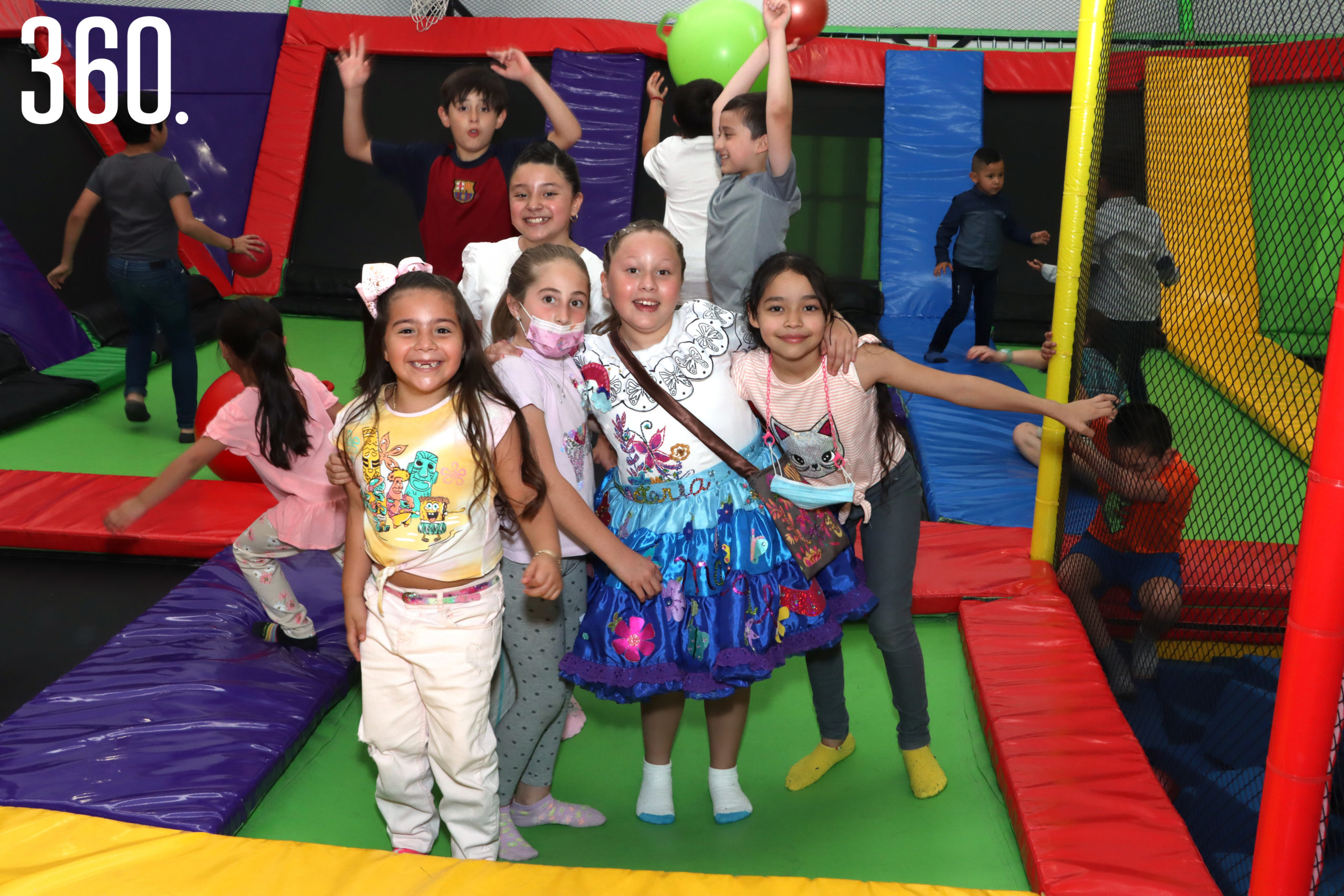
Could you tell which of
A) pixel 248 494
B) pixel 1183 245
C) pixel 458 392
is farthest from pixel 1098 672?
pixel 1183 245

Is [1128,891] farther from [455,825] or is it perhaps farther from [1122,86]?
[1122,86]

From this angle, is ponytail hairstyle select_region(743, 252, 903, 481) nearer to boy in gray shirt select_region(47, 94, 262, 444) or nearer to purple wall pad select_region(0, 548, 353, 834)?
purple wall pad select_region(0, 548, 353, 834)

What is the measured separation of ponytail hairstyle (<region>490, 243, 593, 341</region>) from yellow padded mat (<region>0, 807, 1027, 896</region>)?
1.00m

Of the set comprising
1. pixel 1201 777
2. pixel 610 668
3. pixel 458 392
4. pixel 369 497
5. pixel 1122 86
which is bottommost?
pixel 1201 777

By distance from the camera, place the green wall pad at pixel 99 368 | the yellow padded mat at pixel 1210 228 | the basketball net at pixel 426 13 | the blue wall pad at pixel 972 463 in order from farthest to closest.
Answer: the basketball net at pixel 426 13 < the green wall pad at pixel 99 368 < the yellow padded mat at pixel 1210 228 < the blue wall pad at pixel 972 463

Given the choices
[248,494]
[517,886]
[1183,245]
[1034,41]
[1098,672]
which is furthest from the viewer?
[1034,41]

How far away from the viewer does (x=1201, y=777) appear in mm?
2314

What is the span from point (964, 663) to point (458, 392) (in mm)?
1623

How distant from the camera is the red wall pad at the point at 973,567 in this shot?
305 centimetres

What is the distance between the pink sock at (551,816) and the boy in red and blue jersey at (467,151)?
1.39 metres

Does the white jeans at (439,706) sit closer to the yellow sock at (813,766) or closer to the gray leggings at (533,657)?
the gray leggings at (533,657)

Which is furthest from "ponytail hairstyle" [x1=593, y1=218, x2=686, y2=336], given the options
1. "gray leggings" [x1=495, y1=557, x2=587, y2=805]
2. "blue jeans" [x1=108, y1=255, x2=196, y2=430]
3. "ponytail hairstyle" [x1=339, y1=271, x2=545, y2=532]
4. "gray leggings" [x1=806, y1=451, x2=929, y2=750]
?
"blue jeans" [x1=108, y1=255, x2=196, y2=430]

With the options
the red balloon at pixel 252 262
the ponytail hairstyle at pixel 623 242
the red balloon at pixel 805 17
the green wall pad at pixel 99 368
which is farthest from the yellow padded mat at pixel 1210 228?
the green wall pad at pixel 99 368

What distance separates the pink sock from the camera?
2318 mm
